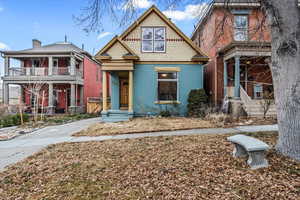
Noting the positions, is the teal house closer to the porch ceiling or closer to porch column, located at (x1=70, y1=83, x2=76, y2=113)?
the porch ceiling

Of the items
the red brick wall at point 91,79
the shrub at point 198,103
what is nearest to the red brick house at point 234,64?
the shrub at point 198,103

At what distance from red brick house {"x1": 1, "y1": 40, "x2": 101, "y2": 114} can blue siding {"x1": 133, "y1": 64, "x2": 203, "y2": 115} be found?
341 inches

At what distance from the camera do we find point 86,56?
803 inches

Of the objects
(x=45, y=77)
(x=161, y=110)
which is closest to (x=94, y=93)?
(x=45, y=77)

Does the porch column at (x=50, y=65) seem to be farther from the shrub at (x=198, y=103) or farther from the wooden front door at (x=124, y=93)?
the shrub at (x=198, y=103)

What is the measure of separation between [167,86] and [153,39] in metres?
3.30

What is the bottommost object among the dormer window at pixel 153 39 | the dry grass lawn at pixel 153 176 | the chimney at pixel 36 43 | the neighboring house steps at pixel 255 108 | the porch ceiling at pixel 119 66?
the dry grass lawn at pixel 153 176

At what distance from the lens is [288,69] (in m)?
3.34

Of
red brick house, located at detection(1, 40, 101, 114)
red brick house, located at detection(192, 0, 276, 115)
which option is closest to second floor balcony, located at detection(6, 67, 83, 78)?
red brick house, located at detection(1, 40, 101, 114)

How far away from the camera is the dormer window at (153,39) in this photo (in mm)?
11516

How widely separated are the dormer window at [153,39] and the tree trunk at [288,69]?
330 inches

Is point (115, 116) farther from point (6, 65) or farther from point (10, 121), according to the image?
point (6, 65)

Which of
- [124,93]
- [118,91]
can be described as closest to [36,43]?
[124,93]

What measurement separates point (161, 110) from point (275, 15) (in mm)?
8450
